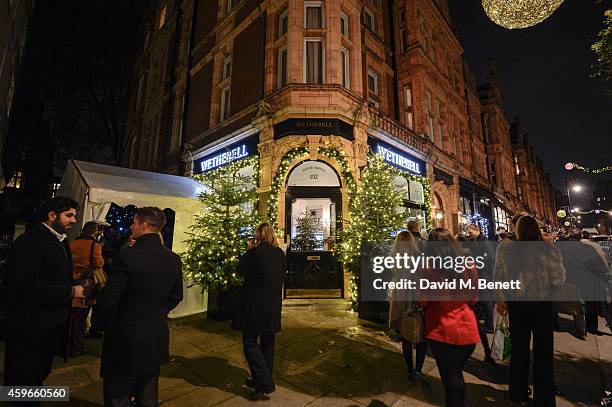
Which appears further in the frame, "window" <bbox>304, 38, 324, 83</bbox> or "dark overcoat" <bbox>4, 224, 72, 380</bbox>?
"window" <bbox>304, 38, 324, 83</bbox>

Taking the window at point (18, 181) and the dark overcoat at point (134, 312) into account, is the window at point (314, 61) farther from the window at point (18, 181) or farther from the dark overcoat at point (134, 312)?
the window at point (18, 181)

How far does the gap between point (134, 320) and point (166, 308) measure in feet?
1.00

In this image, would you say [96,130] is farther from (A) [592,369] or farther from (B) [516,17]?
(A) [592,369]

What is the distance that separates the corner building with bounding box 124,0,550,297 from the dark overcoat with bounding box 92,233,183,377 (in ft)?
21.4

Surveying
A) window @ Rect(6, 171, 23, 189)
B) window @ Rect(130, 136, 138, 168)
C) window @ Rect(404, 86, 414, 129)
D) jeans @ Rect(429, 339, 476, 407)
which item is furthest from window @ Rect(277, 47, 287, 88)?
window @ Rect(6, 171, 23, 189)

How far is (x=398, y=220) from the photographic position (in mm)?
7438

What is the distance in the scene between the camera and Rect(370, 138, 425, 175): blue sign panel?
428 inches

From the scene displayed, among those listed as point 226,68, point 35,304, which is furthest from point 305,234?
point 226,68

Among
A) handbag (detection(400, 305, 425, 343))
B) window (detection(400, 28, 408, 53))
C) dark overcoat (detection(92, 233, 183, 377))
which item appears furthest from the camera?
window (detection(400, 28, 408, 53))

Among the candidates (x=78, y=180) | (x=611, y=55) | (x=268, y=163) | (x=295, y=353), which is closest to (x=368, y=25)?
(x=268, y=163)

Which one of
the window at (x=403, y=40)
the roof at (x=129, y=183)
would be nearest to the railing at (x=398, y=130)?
the window at (x=403, y=40)

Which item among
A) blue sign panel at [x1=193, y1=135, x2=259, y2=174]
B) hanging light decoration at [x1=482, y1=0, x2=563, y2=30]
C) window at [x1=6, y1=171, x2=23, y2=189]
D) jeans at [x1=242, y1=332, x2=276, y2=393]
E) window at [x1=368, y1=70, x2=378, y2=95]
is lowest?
jeans at [x1=242, y1=332, x2=276, y2=393]

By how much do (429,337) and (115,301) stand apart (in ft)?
9.14

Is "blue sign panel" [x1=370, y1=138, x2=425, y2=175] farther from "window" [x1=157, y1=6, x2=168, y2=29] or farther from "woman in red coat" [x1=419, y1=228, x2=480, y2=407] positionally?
"window" [x1=157, y1=6, x2=168, y2=29]
